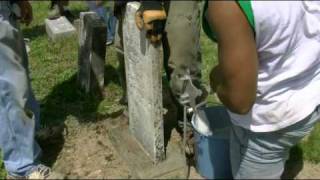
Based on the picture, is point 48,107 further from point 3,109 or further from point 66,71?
point 3,109

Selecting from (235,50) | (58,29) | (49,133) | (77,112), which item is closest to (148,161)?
(49,133)

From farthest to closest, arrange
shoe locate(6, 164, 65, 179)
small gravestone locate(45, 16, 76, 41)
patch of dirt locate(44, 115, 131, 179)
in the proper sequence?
1. small gravestone locate(45, 16, 76, 41)
2. patch of dirt locate(44, 115, 131, 179)
3. shoe locate(6, 164, 65, 179)

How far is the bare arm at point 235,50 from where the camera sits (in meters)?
2.36

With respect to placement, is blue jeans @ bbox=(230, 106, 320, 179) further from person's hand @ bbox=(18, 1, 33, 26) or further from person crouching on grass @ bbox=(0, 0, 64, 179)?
person's hand @ bbox=(18, 1, 33, 26)

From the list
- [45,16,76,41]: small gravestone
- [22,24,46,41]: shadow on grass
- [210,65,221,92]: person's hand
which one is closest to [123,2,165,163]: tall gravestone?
[210,65,221,92]: person's hand

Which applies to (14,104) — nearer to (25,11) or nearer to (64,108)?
(25,11)

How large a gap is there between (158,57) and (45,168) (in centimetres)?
132

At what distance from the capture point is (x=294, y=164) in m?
3.91

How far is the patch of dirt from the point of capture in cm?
391

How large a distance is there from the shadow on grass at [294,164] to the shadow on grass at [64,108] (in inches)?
70.1

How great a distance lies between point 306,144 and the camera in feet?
13.6

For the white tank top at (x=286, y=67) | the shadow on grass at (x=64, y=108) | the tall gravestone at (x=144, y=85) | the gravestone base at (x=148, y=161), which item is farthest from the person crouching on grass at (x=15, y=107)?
the white tank top at (x=286, y=67)

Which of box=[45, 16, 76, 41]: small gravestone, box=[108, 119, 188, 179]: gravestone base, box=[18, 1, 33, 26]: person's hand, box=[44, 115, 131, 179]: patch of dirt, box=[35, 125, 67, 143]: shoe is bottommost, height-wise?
box=[45, 16, 76, 41]: small gravestone

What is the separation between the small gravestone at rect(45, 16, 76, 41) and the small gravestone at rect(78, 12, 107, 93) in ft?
5.80
